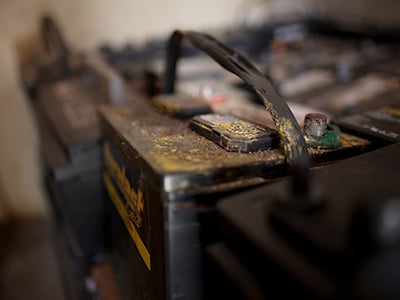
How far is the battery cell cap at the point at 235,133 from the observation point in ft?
1.71

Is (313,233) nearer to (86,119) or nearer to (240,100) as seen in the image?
(240,100)

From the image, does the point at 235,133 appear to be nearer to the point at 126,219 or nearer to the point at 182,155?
the point at 182,155

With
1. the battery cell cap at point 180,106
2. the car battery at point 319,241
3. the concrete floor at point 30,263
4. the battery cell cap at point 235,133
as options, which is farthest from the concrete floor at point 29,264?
the car battery at point 319,241

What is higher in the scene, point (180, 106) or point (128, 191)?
point (180, 106)

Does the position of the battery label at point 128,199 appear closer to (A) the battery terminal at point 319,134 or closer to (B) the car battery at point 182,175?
(B) the car battery at point 182,175

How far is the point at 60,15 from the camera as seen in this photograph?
5.44ft

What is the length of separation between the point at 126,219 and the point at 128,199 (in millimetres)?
46

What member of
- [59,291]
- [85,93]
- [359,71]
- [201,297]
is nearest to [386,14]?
[359,71]

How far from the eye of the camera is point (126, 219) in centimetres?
65

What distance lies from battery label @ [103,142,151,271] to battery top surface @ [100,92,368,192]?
45mm

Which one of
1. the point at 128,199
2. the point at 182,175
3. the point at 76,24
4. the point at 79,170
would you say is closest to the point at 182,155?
the point at 182,175

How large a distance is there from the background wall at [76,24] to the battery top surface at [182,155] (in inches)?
46.5

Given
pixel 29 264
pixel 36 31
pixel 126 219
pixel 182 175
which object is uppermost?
pixel 36 31

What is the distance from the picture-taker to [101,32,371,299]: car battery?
1.55ft
